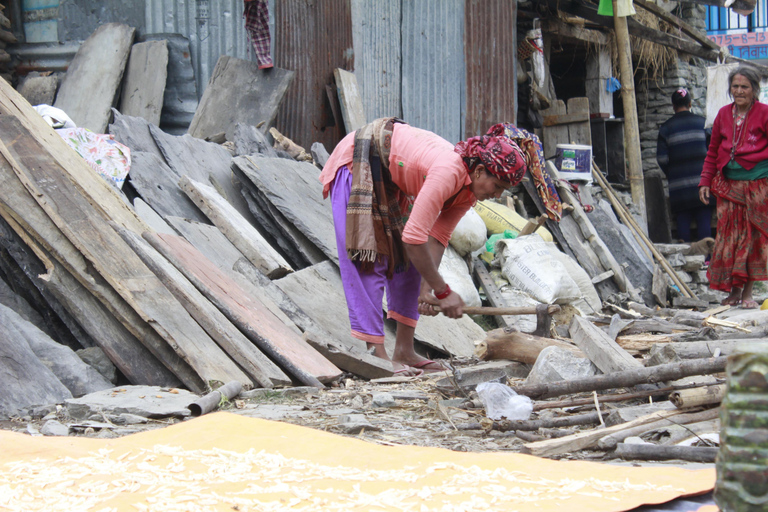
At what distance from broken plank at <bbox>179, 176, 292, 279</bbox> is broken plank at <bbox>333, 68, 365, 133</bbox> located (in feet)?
6.74

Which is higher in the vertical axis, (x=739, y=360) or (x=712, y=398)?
(x=739, y=360)

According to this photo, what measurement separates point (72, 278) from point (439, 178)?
188cm

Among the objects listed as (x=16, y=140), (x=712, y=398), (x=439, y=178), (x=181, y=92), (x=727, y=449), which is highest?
(x=181, y=92)

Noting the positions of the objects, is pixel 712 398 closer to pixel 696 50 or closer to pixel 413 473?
pixel 413 473

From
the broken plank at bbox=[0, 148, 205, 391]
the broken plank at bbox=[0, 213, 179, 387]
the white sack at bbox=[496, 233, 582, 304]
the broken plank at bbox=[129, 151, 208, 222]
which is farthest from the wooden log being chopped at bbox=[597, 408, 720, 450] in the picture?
the broken plank at bbox=[129, 151, 208, 222]

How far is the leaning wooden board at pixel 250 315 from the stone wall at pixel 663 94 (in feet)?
28.4

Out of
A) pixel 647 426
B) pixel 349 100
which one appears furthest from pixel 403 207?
pixel 349 100

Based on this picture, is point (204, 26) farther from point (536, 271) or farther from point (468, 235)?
point (536, 271)

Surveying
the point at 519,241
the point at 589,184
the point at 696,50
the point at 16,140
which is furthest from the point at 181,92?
the point at 696,50

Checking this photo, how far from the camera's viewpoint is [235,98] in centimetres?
620

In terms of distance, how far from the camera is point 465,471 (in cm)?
206

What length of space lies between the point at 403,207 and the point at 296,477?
2.39 meters

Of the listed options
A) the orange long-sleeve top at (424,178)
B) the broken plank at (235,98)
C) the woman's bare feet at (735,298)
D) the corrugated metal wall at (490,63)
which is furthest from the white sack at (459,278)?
the corrugated metal wall at (490,63)

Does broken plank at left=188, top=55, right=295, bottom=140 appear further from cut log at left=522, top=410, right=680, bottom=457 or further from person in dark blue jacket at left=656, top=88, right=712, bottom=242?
person in dark blue jacket at left=656, top=88, right=712, bottom=242
